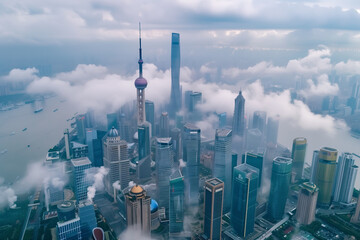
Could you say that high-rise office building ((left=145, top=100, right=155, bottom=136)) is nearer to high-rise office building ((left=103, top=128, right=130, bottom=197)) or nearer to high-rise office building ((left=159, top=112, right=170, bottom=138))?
high-rise office building ((left=159, top=112, right=170, bottom=138))

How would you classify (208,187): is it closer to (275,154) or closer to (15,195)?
(275,154)

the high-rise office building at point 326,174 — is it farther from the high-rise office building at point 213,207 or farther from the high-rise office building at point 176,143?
the high-rise office building at point 176,143

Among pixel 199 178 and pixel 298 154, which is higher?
pixel 298 154

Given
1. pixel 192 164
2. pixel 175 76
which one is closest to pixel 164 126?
pixel 175 76

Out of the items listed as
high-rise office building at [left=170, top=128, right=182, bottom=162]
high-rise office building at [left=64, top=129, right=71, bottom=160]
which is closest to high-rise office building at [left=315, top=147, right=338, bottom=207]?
high-rise office building at [left=170, top=128, right=182, bottom=162]

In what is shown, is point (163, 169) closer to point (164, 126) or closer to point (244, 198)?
point (244, 198)

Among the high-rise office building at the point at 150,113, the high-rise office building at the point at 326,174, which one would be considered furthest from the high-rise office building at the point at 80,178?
the high-rise office building at the point at 326,174

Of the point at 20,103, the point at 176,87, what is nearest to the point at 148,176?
the point at 20,103
